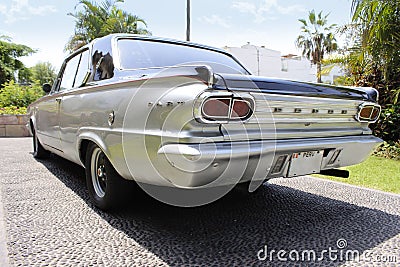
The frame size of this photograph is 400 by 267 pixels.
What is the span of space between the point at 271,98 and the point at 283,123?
24cm

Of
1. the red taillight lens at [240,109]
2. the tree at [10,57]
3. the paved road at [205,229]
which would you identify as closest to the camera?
the red taillight lens at [240,109]

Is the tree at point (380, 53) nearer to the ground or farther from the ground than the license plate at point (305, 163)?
farther from the ground

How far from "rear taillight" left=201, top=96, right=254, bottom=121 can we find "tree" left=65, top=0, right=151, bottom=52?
48.6ft

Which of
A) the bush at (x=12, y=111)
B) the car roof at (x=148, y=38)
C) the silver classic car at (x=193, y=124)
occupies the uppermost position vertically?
the car roof at (x=148, y=38)

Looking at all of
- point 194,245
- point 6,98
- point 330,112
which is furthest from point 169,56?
point 6,98

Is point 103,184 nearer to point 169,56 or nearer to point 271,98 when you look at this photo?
point 169,56

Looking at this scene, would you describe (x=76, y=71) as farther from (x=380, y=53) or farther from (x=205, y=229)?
(x=380, y=53)

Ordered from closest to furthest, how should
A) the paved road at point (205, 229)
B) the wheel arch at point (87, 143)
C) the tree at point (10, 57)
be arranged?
1. the paved road at point (205, 229)
2. the wheel arch at point (87, 143)
3. the tree at point (10, 57)

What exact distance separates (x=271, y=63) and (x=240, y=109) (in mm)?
32839

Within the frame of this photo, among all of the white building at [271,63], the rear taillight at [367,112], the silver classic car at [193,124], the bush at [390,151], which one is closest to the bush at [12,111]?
the silver classic car at [193,124]

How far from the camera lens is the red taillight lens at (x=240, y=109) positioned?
6.84 feet

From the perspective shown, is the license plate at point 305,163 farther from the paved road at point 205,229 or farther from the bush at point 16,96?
the bush at point 16,96

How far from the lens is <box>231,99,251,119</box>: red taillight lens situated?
208 cm

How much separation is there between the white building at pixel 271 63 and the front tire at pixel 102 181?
25.4 m
